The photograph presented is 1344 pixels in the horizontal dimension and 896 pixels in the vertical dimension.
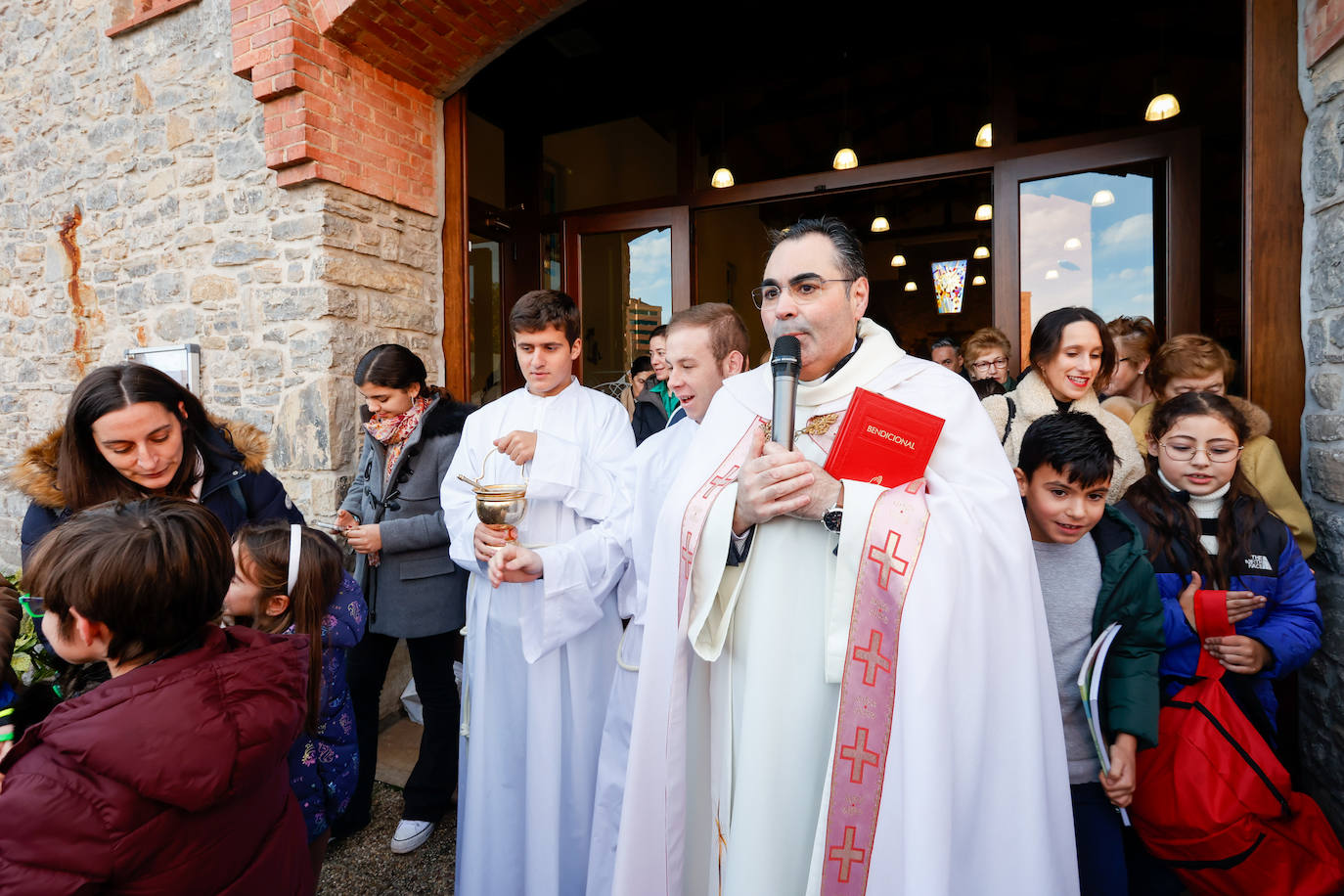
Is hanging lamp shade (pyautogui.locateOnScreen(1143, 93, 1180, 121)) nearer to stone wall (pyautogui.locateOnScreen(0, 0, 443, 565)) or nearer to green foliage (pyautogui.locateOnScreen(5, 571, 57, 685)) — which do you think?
stone wall (pyautogui.locateOnScreen(0, 0, 443, 565))

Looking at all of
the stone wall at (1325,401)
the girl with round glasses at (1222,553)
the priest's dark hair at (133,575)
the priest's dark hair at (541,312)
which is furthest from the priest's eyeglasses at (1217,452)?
the priest's dark hair at (133,575)

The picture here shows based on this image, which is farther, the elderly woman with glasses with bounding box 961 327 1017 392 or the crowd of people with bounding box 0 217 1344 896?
the elderly woman with glasses with bounding box 961 327 1017 392

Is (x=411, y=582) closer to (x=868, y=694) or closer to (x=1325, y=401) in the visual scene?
(x=868, y=694)

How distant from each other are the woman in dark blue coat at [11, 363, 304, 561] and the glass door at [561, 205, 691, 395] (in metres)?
3.36

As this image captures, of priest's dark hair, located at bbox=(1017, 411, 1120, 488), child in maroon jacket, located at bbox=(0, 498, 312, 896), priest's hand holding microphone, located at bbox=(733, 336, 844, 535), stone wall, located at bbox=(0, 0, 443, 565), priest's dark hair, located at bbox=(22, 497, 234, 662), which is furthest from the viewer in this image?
stone wall, located at bbox=(0, 0, 443, 565)

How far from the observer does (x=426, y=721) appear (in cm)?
313

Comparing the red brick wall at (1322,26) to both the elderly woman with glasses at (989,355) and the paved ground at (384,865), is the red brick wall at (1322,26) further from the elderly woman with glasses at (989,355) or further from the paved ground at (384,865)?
the paved ground at (384,865)

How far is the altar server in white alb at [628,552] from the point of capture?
7.64 feet

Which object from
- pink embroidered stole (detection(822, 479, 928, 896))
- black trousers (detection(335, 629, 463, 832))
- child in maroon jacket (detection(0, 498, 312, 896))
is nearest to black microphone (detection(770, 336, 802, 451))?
pink embroidered stole (detection(822, 479, 928, 896))

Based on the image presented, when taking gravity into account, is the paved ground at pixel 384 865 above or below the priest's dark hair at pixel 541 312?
below

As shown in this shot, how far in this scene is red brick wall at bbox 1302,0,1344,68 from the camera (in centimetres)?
234

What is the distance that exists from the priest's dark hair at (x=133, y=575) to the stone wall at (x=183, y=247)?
2.68 metres

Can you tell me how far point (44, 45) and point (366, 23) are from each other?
328cm

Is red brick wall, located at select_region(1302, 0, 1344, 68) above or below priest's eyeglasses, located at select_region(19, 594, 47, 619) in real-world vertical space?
above
